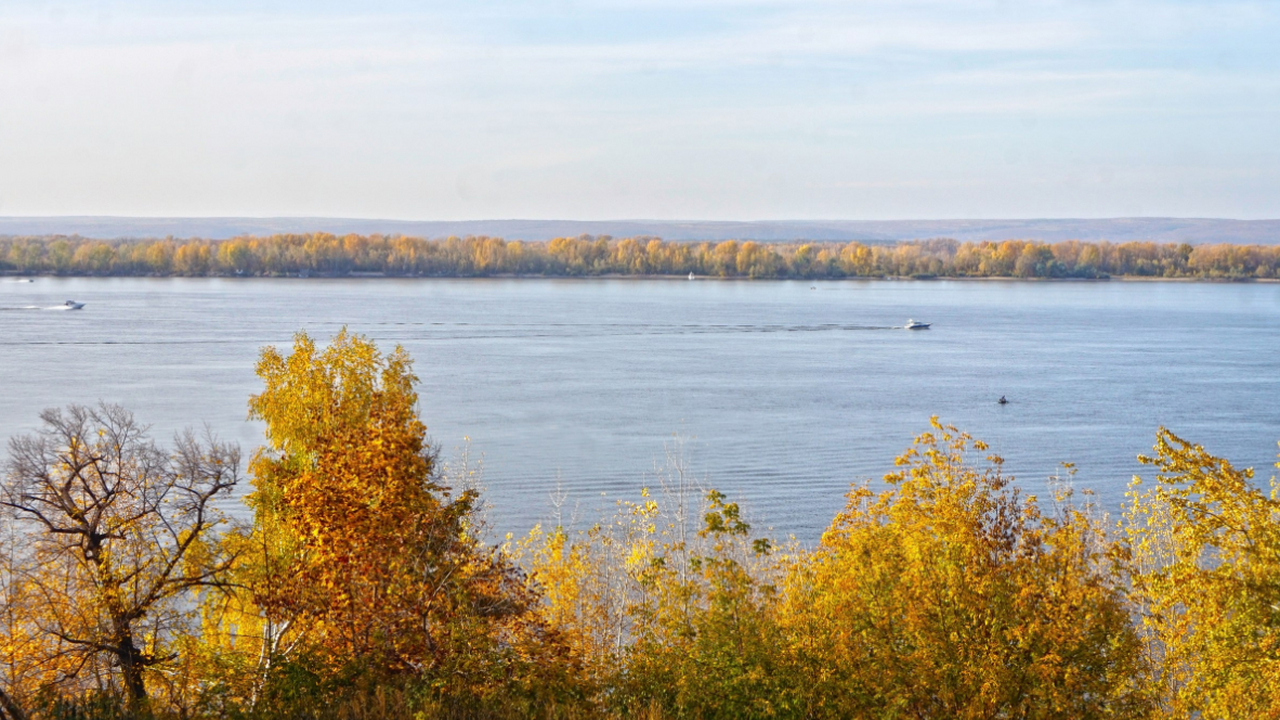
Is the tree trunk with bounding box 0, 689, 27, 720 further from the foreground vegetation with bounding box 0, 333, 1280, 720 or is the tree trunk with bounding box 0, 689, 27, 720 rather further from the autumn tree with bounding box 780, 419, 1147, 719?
the autumn tree with bounding box 780, 419, 1147, 719

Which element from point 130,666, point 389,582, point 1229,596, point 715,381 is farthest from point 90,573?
point 715,381

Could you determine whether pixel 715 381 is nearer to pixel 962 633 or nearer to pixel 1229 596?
pixel 962 633

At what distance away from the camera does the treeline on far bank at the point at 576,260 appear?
148625 millimetres

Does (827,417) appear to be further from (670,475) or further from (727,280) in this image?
(727,280)

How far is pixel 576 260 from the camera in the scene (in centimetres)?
16062

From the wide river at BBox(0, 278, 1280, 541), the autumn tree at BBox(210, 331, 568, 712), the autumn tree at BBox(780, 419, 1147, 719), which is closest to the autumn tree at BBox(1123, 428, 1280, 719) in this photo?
the autumn tree at BBox(780, 419, 1147, 719)

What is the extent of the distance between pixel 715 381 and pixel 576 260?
11037cm

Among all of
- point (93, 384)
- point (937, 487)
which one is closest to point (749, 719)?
point (937, 487)

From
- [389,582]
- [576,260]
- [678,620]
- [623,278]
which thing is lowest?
[623,278]

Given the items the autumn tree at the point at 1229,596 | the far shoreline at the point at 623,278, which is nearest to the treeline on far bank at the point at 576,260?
the far shoreline at the point at 623,278

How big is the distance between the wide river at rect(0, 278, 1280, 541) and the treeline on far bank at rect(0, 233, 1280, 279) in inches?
1779

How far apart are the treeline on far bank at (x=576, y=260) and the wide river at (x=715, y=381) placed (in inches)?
1779

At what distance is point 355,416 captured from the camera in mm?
15742

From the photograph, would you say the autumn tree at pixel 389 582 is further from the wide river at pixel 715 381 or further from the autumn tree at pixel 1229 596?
the wide river at pixel 715 381
